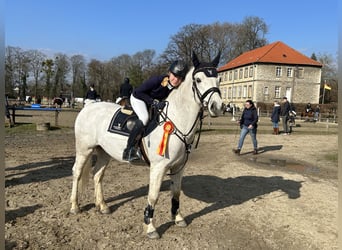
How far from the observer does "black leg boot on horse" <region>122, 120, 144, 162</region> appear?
4.55 m

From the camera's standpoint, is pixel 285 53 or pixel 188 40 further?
pixel 285 53

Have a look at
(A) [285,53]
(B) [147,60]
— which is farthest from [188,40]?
(A) [285,53]

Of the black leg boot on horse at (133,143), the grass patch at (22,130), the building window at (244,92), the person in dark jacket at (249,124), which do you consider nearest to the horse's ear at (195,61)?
the black leg boot on horse at (133,143)

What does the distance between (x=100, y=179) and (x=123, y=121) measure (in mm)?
1345

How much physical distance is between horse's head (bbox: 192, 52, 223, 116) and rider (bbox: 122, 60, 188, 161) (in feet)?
0.94

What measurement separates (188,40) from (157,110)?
58348 millimetres

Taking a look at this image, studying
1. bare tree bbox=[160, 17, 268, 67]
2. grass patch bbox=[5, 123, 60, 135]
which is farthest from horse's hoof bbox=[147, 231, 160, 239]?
bare tree bbox=[160, 17, 268, 67]

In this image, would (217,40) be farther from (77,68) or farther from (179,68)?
(179,68)

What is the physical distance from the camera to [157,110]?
4.61 meters

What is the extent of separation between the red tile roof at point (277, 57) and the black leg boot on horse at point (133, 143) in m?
59.6

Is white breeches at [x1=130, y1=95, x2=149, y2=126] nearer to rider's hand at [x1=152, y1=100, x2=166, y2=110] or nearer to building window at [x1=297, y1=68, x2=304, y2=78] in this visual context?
rider's hand at [x1=152, y1=100, x2=166, y2=110]

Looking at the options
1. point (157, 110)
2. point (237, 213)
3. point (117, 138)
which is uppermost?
point (157, 110)

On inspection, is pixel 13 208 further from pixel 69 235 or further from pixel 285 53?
pixel 285 53

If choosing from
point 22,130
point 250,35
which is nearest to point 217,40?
point 250,35
